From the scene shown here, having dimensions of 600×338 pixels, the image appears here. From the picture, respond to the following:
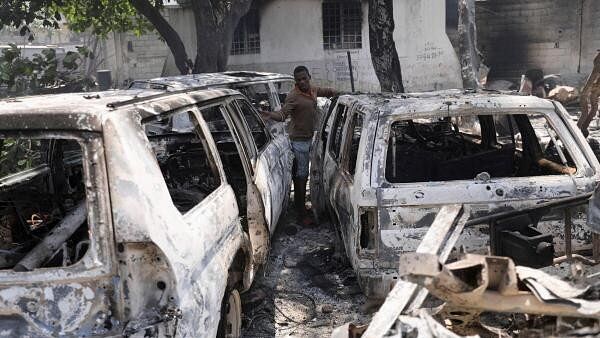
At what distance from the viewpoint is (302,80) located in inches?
269

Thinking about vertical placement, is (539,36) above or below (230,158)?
above

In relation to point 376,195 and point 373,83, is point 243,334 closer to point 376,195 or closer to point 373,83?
point 376,195

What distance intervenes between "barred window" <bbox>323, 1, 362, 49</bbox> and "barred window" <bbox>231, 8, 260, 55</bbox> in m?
2.44

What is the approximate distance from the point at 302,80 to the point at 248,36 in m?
14.5

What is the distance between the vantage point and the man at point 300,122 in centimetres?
685

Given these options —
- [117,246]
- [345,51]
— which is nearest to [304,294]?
[117,246]

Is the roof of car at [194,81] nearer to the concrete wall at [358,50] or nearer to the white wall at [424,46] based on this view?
the concrete wall at [358,50]

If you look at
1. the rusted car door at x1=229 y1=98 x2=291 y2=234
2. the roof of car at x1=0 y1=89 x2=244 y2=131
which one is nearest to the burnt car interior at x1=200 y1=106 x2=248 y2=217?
the rusted car door at x1=229 y1=98 x2=291 y2=234

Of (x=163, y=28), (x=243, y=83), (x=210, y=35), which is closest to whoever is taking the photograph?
(x=243, y=83)

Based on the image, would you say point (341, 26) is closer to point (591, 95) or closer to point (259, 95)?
point (591, 95)

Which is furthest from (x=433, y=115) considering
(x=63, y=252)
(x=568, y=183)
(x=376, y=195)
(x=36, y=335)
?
(x=36, y=335)

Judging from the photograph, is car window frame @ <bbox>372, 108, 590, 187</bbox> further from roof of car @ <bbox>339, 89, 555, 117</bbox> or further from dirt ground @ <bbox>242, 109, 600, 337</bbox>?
dirt ground @ <bbox>242, 109, 600, 337</bbox>

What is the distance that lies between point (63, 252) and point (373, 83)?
18271 mm

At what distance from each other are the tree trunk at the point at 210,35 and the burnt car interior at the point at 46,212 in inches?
360
